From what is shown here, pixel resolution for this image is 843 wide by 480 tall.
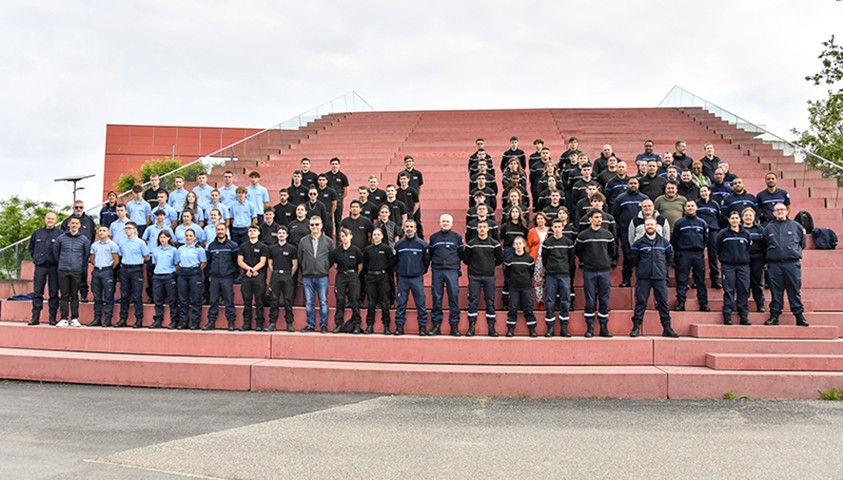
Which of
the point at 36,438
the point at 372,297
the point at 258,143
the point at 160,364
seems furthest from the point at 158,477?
the point at 258,143

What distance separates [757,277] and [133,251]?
10.2 m

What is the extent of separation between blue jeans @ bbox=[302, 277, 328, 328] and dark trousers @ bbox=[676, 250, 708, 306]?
5.54 m

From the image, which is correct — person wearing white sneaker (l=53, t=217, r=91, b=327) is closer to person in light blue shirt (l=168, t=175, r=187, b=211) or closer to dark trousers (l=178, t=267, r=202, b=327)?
person in light blue shirt (l=168, t=175, r=187, b=211)

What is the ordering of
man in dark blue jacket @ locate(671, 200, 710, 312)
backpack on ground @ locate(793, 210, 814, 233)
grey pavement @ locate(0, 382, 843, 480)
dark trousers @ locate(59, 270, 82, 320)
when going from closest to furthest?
grey pavement @ locate(0, 382, 843, 480), man in dark blue jacket @ locate(671, 200, 710, 312), dark trousers @ locate(59, 270, 82, 320), backpack on ground @ locate(793, 210, 814, 233)

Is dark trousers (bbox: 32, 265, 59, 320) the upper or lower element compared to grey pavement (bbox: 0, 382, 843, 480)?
upper

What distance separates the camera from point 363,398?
8.39 m

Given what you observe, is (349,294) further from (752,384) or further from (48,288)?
(752,384)

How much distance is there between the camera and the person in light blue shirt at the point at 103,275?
11109 mm

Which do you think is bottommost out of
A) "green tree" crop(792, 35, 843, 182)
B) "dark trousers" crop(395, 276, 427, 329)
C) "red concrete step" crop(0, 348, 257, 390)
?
"red concrete step" crop(0, 348, 257, 390)

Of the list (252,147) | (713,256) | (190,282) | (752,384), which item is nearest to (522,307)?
(752,384)

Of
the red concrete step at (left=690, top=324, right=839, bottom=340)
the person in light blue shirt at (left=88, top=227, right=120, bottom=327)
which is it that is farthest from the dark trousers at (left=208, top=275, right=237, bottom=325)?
the red concrete step at (left=690, top=324, right=839, bottom=340)

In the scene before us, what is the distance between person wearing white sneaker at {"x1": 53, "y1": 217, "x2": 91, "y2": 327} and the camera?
11250mm

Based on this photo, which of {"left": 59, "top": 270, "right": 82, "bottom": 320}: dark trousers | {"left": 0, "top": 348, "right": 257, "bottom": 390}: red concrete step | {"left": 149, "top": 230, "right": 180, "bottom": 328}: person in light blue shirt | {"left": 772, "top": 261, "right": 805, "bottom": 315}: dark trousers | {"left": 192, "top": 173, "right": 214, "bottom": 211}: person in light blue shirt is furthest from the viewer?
{"left": 192, "top": 173, "right": 214, "bottom": 211}: person in light blue shirt

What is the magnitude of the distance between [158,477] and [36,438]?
6.97 feet
